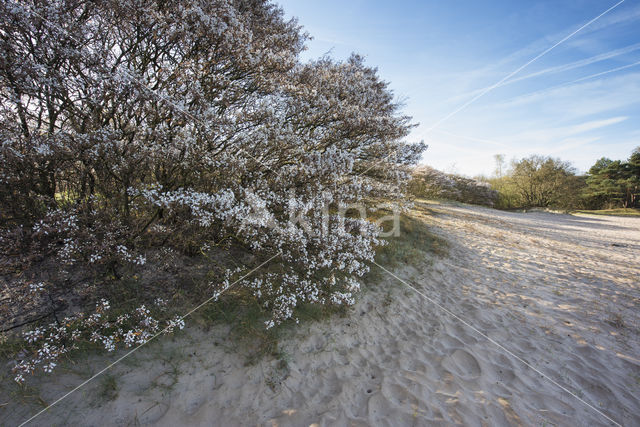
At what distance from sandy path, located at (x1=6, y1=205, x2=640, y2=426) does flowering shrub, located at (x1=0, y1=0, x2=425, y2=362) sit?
0.74 m

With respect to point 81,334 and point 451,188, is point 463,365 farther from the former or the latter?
point 451,188

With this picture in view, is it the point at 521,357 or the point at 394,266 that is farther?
the point at 394,266

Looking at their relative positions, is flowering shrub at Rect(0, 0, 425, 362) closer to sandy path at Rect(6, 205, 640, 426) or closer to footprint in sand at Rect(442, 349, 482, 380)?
sandy path at Rect(6, 205, 640, 426)

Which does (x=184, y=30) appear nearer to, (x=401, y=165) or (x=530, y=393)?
(x=401, y=165)

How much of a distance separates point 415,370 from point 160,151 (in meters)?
5.44

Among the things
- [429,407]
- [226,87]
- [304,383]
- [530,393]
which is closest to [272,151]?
[226,87]

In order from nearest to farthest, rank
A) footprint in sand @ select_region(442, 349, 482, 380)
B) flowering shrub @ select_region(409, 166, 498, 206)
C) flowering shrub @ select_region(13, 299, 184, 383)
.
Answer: flowering shrub @ select_region(13, 299, 184, 383)
footprint in sand @ select_region(442, 349, 482, 380)
flowering shrub @ select_region(409, 166, 498, 206)

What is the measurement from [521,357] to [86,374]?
677 cm

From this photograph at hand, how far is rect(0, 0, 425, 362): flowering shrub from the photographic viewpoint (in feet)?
11.3

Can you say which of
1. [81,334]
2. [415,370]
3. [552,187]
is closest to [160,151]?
[81,334]

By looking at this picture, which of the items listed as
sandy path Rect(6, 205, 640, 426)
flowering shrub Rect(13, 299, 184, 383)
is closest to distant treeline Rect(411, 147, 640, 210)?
sandy path Rect(6, 205, 640, 426)

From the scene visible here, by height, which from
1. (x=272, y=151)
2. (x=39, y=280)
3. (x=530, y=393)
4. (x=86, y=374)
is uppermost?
(x=272, y=151)

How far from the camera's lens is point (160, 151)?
3980 millimetres

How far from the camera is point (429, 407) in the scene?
350 centimetres
